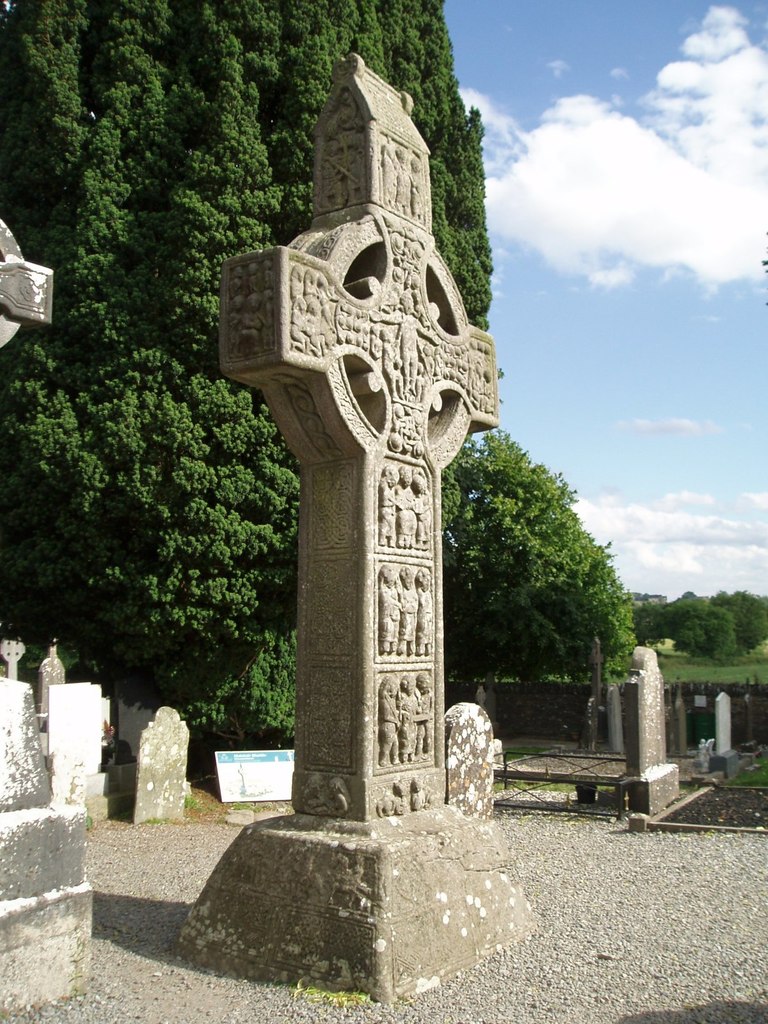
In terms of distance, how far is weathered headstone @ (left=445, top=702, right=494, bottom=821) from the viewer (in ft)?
27.1

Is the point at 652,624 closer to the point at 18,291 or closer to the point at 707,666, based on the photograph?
the point at 707,666

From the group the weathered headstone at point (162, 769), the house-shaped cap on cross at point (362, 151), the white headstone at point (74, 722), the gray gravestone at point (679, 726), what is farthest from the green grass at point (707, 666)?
the house-shaped cap on cross at point (362, 151)

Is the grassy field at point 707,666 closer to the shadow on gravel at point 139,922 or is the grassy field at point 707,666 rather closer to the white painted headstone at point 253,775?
the white painted headstone at point 253,775

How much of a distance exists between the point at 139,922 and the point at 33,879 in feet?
5.81

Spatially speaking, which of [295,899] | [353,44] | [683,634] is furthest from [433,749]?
[683,634]

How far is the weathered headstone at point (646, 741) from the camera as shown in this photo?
10477mm

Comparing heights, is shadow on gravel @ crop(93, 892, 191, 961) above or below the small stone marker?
below

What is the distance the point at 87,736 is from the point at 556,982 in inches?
269

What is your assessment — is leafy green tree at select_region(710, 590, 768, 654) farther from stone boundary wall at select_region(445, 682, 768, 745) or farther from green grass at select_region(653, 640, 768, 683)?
stone boundary wall at select_region(445, 682, 768, 745)

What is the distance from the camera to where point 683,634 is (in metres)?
55.1

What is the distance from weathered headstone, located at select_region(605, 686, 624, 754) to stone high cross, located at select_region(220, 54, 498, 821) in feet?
53.9

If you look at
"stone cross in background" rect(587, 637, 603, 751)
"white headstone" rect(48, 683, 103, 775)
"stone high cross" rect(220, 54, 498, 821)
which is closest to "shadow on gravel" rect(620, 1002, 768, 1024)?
"stone high cross" rect(220, 54, 498, 821)

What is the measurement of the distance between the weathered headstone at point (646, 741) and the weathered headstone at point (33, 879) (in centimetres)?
767

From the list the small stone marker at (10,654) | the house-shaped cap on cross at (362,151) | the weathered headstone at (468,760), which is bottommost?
the weathered headstone at (468,760)
